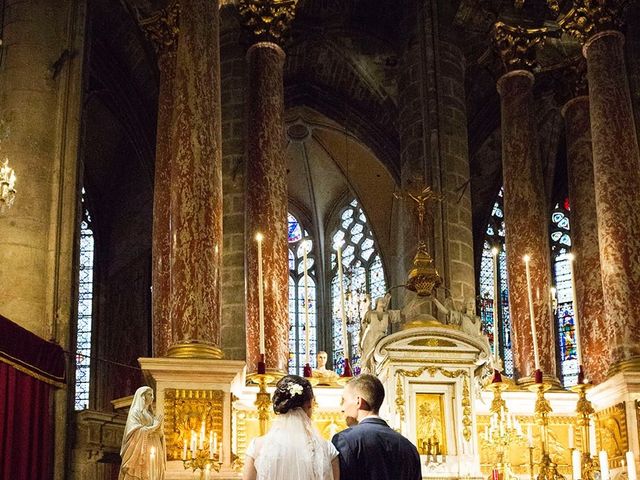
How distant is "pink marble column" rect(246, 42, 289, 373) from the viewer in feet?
45.6

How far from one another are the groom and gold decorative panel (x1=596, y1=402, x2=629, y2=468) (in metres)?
7.55

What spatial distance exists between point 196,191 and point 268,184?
8.61 feet

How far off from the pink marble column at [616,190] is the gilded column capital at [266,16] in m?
4.05

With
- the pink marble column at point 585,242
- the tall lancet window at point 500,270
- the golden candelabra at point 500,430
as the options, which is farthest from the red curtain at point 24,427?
the tall lancet window at point 500,270

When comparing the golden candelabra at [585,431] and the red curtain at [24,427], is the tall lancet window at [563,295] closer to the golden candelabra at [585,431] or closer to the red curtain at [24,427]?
the golden candelabra at [585,431]

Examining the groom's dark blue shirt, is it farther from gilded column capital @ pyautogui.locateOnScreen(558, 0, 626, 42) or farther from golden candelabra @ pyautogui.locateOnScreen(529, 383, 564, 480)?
gilded column capital @ pyautogui.locateOnScreen(558, 0, 626, 42)

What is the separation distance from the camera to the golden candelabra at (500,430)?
1133 cm

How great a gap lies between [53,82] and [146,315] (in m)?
11.3

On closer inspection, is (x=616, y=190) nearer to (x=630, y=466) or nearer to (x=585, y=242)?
(x=585, y=242)

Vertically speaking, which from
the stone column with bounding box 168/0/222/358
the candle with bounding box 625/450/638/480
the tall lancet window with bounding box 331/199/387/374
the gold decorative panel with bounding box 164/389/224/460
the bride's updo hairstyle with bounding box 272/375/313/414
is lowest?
the candle with bounding box 625/450/638/480

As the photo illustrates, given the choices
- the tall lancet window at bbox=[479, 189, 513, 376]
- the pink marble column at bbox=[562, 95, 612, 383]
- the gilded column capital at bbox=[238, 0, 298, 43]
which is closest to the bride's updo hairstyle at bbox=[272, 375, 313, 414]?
the pink marble column at bbox=[562, 95, 612, 383]

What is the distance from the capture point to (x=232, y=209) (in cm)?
1830

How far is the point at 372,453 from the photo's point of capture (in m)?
5.32

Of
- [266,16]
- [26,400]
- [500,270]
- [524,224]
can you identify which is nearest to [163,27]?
[266,16]
